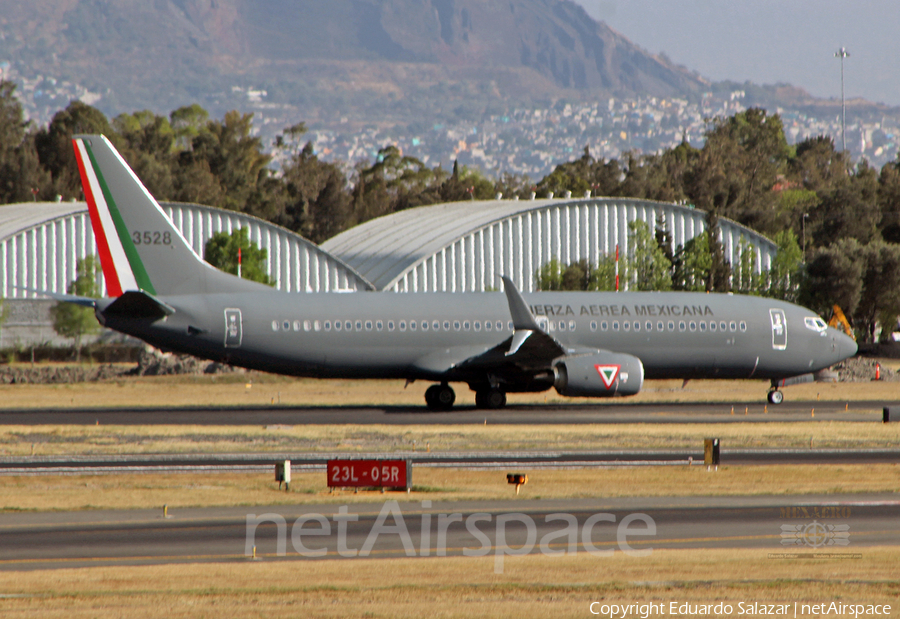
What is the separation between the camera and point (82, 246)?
73.7m

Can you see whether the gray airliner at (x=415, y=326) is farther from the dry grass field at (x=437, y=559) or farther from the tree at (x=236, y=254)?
the tree at (x=236, y=254)

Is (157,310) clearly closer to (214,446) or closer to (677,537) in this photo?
(214,446)

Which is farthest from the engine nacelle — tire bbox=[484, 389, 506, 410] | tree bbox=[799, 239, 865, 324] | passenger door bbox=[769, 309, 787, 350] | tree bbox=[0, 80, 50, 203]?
tree bbox=[0, 80, 50, 203]

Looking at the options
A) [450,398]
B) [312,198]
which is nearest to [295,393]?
[450,398]

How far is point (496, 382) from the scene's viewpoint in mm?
37781

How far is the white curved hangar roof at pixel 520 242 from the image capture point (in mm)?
77938

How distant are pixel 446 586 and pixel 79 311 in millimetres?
59258

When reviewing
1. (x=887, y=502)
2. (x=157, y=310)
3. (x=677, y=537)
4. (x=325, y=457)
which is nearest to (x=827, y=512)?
(x=887, y=502)

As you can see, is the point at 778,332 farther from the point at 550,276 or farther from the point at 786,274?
the point at 786,274

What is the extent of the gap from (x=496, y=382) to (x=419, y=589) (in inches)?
980

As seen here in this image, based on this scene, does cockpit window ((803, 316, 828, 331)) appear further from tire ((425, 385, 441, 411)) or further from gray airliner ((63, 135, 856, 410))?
tire ((425, 385, 441, 411))

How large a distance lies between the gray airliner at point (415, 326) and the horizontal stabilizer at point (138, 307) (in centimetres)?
4

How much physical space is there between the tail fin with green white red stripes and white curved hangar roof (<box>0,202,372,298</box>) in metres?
38.4

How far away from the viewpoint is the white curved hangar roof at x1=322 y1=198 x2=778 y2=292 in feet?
256
